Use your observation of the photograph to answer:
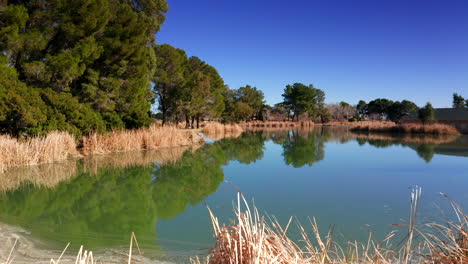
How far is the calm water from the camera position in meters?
4.40

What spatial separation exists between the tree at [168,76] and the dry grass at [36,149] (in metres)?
13.7

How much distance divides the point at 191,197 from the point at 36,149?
218 inches

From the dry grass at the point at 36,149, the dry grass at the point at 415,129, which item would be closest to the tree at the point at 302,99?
the dry grass at the point at 415,129

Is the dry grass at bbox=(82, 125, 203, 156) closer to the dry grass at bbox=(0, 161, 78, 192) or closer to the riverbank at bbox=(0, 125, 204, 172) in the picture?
the riverbank at bbox=(0, 125, 204, 172)

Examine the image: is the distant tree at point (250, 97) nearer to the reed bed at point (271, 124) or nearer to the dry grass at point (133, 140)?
the reed bed at point (271, 124)

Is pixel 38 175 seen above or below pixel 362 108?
below

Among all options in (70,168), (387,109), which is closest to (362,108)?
(387,109)

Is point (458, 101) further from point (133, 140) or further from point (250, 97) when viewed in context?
point (133, 140)

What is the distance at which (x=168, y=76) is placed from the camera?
2477 cm

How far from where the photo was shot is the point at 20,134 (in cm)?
963

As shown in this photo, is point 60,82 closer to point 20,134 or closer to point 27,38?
point 27,38

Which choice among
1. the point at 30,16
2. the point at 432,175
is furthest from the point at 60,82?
the point at 432,175

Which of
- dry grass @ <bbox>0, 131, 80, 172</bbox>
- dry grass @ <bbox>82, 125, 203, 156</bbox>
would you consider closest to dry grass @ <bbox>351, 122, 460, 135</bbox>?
dry grass @ <bbox>82, 125, 203, 156</bbox>

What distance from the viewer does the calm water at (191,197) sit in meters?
4.40
